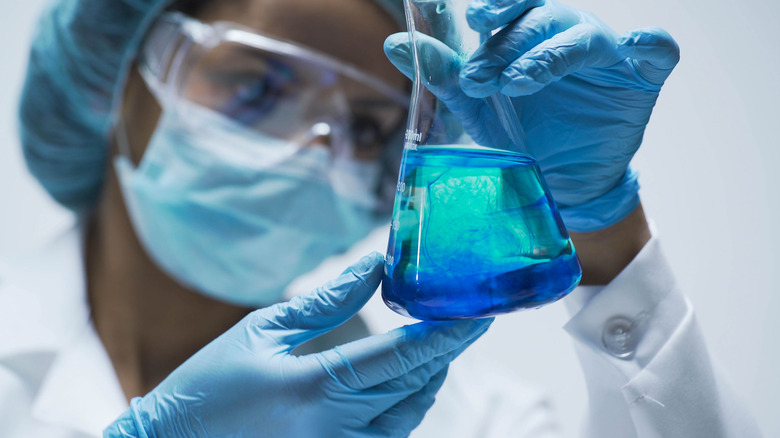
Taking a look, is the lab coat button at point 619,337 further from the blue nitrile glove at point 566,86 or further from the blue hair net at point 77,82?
the blue hair net at point 77,82

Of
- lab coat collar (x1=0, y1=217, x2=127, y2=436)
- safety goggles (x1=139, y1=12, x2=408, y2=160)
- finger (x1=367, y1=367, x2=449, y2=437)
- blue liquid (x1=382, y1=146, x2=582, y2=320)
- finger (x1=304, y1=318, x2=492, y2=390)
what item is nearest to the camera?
blue liquid (x1=382, y1=146, x2=582, y2=320)

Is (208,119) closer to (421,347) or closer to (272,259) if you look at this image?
(272,259)

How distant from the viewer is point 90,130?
1784 millimetres

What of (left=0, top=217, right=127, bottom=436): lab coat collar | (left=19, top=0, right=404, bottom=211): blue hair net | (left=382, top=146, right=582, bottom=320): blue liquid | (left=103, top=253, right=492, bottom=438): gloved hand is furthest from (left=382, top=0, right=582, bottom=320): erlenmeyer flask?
(left=0, top=217, right=127, bottom=436): lab coat collar

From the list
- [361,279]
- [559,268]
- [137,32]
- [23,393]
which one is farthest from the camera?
[137,32]

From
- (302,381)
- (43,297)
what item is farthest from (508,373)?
(43,297)

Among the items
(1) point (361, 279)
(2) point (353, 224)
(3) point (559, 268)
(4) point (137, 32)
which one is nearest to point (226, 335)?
(1) point (361, 279)

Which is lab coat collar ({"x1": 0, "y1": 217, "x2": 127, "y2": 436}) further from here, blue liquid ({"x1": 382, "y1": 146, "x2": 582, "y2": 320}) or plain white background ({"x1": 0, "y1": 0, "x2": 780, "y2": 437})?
plain white background ({"x1": 0, "y1": 0, "x2": 780, "y2": 437})

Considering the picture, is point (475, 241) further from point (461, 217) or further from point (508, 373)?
point (508, 373)

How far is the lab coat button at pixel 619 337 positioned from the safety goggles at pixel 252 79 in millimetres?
880

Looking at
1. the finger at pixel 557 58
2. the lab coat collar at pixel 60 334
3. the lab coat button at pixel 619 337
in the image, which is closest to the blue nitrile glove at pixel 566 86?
the finger at pixel 557 58

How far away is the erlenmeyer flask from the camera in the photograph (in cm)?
70

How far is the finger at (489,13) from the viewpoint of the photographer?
782mm

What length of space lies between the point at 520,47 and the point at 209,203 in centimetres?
102
